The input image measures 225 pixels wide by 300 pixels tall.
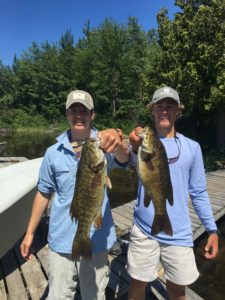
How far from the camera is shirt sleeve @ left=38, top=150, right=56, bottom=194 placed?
112 inches

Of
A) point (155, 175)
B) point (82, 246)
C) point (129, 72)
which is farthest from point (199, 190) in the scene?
point (129, 72)

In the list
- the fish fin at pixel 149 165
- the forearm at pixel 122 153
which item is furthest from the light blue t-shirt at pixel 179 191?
the fish fin at pixel 149 165

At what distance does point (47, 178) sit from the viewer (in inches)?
112

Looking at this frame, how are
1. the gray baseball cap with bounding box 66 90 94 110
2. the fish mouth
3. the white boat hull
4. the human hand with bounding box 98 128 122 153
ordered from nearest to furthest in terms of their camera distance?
the fish mouth, the human hand with bounding box 98 128 122 153, the gray baseball cap with bounding box 66 90 94 110, the white boat hull

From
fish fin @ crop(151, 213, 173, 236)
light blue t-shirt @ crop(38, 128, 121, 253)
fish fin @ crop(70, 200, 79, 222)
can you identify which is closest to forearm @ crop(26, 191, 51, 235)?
light blue t-shirt @ crop(38, 128, 121, 253)

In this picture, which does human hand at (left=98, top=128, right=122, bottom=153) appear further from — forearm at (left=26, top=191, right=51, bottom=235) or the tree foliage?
the tree foliage

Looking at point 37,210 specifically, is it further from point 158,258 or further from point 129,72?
point 129,72

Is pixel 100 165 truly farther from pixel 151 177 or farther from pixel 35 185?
pixel 35 185

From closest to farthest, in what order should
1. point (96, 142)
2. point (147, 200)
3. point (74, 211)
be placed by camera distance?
point (96, 142)
point (74, 211)
point (147, 200)

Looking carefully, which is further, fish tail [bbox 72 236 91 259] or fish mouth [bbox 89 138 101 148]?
fish tail [bbox 72 236 91 259]

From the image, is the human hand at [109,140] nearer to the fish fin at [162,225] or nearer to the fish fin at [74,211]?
the fish fin at [74,211]

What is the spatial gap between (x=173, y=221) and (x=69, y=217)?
0.87 metres

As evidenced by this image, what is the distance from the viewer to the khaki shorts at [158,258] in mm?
2863

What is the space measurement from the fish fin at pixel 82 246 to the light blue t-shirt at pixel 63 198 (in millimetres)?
184
